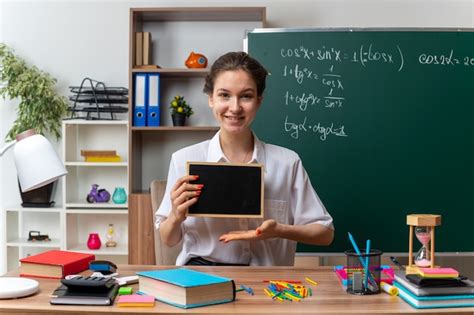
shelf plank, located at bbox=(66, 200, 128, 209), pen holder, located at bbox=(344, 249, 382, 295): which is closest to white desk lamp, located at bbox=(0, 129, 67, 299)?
pen holder, located at bbox=(344, 249, 382, 295)

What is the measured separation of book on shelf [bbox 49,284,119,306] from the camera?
144 centimetres

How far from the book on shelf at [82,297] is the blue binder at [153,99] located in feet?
7.84

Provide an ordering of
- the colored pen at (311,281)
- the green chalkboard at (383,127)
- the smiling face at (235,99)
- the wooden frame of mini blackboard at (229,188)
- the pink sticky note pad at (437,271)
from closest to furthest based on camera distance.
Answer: the pink sticky note pad at (437,271) → the colored pen at (311,281) → the wooden frame of mini blackboard at (229,188) → the smiling face at (235,99) → the green chalkboard at (383,127)

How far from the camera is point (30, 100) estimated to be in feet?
13.1

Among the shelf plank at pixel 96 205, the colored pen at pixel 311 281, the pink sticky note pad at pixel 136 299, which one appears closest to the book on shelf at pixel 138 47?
the shelf plank at pixel 96 205

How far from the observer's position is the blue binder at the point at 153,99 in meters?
3.82

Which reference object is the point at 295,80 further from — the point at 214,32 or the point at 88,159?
the point at 88,159

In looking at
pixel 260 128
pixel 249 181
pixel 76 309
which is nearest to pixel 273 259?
pixel 249 181

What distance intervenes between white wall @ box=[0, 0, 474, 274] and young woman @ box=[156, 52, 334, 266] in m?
2.00

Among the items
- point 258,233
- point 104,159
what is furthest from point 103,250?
point 258,233

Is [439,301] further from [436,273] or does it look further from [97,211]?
[97,211]

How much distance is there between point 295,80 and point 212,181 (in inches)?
55.9

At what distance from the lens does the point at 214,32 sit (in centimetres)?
406

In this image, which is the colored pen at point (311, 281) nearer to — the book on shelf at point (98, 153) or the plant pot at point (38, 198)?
the book on shelf at point (98, 153)
